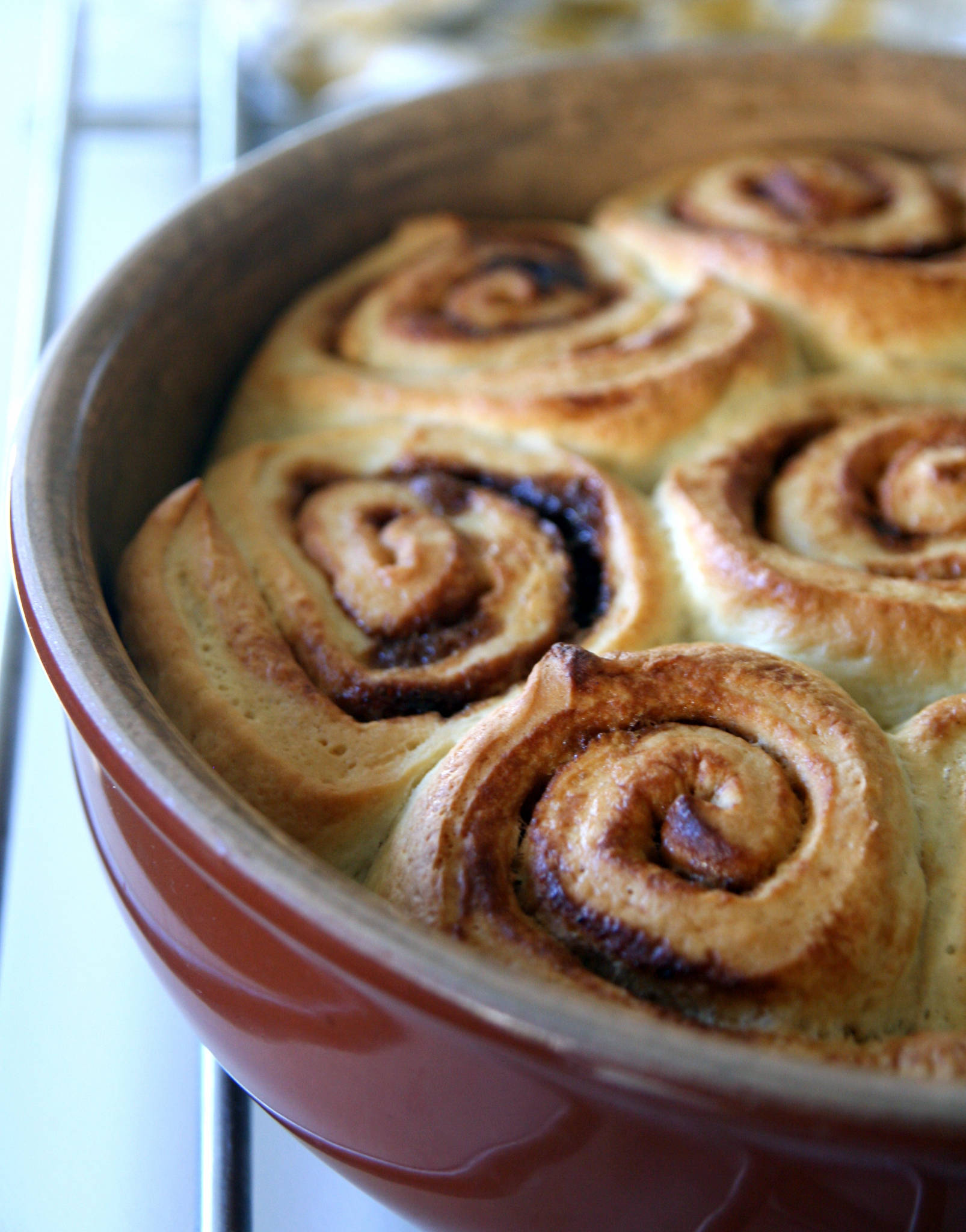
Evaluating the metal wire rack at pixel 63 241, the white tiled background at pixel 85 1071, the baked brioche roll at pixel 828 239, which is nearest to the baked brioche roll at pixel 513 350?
the baked brioche roll at pixel 828 239

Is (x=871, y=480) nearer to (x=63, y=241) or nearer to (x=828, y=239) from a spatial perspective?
(x=828, y=239)

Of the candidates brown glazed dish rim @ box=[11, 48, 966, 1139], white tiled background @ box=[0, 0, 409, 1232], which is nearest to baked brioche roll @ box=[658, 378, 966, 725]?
brown glazed dish rim @ box=[11, 48, 966, 1139]

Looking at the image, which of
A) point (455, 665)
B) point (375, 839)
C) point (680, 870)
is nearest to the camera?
point (680, 870)

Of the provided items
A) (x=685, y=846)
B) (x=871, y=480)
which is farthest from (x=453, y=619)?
(x=871, y=480)

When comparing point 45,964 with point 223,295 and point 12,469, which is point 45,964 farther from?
point 223,295

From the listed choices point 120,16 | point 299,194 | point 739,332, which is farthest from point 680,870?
point 120,16

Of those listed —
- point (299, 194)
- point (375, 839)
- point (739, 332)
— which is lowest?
point (375, 839)
